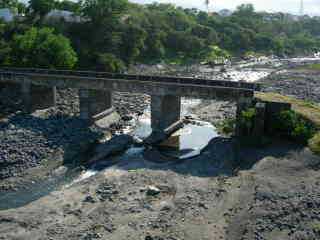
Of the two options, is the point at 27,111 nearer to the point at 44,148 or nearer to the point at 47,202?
the point at 44,148

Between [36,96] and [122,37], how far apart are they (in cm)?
3693

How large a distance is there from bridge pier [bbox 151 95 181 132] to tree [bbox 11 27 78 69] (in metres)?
20.4

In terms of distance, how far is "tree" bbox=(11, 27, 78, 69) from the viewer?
6144 centimetres

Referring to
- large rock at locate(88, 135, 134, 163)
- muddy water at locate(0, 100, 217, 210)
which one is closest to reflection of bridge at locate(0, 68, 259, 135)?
muddy water at locate(0, 100, 217, 210)

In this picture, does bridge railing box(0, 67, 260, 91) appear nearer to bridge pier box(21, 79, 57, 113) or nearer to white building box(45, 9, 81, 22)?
bridge pier box(21, 79, 57, 113)

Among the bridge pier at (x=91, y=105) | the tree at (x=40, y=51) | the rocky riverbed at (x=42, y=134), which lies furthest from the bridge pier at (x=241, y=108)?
the tree at (x=40, y=51)

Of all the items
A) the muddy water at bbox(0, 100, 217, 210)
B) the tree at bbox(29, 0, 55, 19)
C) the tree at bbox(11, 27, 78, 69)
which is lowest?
the muddy water at bbox(0, 100, 217, 210)

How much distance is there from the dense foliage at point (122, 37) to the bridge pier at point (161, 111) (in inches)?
814

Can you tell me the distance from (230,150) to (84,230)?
19387 millimetres

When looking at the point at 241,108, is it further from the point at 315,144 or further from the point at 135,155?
the point at 135,155

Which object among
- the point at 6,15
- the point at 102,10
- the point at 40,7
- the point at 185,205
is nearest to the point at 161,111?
the point at 185,205

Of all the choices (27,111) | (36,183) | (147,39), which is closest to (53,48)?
(27,111)

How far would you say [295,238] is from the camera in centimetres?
2650

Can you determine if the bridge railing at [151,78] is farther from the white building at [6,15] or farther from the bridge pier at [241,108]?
the white building at [6,15]
